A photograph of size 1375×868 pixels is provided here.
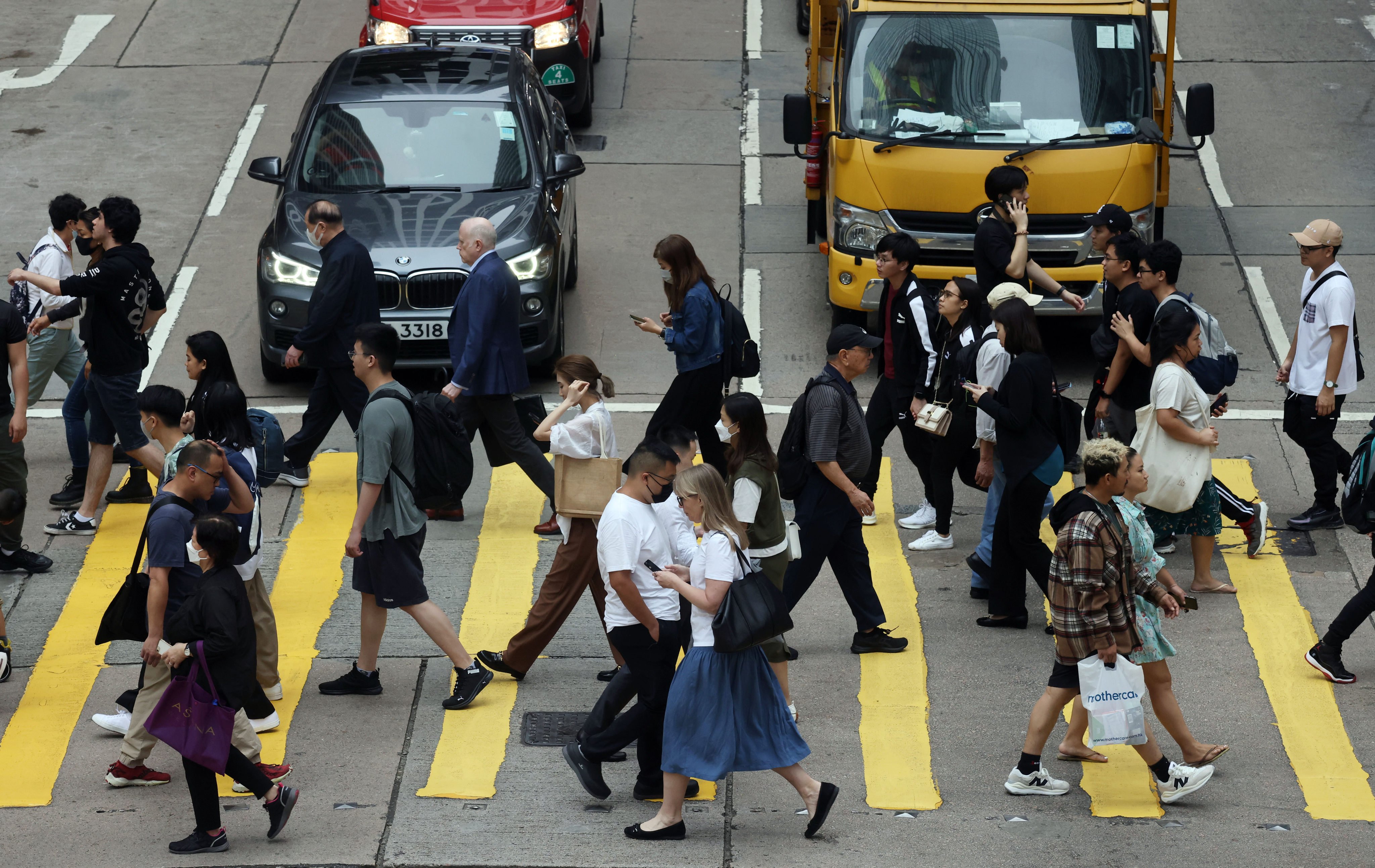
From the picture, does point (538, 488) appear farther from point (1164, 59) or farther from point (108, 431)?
point (1164, 59)

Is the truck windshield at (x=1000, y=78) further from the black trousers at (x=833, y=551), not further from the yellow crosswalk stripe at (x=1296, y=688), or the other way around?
the black trousers at (x=833, y=551)

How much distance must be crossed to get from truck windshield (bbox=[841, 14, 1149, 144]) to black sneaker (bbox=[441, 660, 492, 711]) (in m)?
6.00

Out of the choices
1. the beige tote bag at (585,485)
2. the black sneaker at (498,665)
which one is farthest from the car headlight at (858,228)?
the black sneaker at (498,665)

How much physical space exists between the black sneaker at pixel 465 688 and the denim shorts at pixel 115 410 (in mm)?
3076

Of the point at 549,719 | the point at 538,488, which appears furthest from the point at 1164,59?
the point at 549,719

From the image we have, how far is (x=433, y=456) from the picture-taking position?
7934 mm

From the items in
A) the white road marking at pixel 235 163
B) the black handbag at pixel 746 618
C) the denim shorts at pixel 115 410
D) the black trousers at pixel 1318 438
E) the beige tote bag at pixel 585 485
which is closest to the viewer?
the black handbag at pixel 746 618

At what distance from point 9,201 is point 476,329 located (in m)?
8.14

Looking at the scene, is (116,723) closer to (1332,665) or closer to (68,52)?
(1332,665)

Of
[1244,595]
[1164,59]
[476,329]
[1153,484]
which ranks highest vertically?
[1164,59]

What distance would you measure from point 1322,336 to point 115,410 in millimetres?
7332

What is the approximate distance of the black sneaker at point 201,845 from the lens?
271 inches

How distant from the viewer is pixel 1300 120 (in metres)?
17.7

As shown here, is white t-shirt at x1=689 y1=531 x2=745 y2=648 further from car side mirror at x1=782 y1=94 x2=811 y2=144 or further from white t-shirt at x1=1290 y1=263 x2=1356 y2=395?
car side mirror at x1=782 y1=94 x2=811 y2=144
